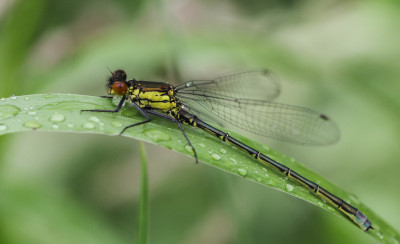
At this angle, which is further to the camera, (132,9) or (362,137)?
(132,9)

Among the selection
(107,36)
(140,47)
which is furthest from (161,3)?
(107,36)

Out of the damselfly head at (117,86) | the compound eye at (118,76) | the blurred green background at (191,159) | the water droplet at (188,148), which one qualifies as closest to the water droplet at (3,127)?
the water droplet at (188,148)

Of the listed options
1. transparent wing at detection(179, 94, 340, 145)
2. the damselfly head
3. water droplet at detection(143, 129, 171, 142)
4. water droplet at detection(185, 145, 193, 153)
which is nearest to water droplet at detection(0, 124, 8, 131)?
water droplet at detection(143, 129, 171, 142)

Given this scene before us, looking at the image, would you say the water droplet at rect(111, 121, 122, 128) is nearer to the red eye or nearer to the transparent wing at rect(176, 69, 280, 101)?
the red eye

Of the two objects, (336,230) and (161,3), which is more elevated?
(161,3)

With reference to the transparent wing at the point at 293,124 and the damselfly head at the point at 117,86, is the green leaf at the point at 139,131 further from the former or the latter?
the transparent wing at the point at 293,124

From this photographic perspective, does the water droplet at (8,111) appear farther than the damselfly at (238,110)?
No

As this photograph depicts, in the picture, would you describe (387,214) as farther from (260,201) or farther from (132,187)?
(132,187)
